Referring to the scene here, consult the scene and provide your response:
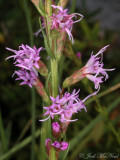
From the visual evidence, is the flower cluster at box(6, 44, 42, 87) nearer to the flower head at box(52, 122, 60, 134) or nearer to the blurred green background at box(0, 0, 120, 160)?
the flower head at box(52, 122, 60, 134)

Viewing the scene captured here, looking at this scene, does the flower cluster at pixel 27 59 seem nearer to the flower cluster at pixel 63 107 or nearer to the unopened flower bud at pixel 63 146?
the flower cluster at pixel 63 107

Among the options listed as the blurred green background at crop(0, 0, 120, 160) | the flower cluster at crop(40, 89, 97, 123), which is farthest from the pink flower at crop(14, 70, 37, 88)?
the blurred green background at crop(0, 0, 120, 160)

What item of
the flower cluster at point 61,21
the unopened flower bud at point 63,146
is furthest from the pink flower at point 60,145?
the flower cluster at point 61,21

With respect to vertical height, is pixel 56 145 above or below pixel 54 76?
below

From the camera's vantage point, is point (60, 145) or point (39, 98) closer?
point (60, 145)

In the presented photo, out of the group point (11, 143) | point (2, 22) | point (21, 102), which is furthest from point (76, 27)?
point (11, 143)

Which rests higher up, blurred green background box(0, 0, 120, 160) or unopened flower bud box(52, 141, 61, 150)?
blurred green background box(0, 0, 120, 160)

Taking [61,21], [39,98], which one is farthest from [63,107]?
[39,98]

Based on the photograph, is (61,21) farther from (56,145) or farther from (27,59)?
(56,145)

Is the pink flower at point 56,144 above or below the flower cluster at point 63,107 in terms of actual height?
below

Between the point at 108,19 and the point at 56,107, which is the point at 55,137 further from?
the point at 108,19

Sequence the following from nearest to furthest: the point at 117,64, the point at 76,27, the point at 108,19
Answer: the point at 117,64 < the point at 76,27 < the point at 108,19
